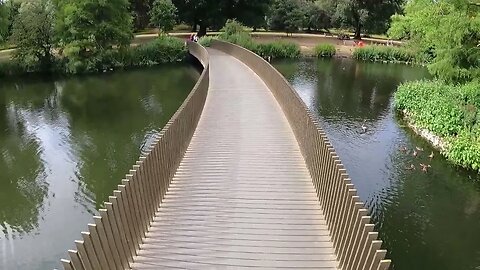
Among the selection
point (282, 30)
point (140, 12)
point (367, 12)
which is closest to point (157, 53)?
point (140, 12)

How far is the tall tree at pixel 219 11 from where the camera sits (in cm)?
4622

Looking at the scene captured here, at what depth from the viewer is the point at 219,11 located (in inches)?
1848

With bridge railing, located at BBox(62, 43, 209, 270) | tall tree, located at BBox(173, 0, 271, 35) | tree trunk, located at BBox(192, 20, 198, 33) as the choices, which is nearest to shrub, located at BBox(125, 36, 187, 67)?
tall tree, located at BBox(173, 0, 271, 35)

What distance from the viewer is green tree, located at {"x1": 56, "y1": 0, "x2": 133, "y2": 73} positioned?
3136 centimetres

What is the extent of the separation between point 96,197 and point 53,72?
23515 mm

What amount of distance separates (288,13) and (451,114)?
38309 millimetres

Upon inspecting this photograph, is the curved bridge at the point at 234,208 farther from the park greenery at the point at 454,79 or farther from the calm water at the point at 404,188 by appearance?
the park greenery at the point at 454,79

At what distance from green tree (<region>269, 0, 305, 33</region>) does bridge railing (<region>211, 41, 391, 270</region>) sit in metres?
42.0

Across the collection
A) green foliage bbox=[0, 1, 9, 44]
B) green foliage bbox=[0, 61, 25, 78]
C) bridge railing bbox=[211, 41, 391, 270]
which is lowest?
green foliage bbox=[0, 61, 25, 78]

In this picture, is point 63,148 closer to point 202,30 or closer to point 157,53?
point 157,53

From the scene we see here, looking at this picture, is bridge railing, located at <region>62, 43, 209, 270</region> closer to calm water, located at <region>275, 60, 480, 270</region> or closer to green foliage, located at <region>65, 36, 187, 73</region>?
calm water, located at <region>275, 60, 480, 270</region>

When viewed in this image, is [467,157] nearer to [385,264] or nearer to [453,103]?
[453,103]

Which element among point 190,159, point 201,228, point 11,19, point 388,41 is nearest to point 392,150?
point 190,159

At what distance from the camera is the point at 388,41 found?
47.2 metres
